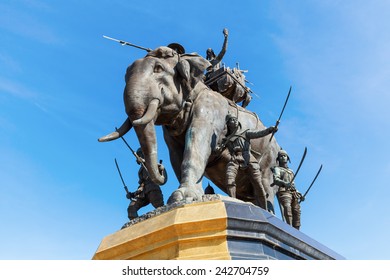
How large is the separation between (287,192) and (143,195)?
92.1 inches

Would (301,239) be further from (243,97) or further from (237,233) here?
(243,97)

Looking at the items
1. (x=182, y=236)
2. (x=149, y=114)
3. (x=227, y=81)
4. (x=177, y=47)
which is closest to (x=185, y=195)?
(x=182, y=236)

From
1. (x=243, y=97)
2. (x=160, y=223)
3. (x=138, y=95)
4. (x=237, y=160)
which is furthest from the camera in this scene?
(x=243, y=97)

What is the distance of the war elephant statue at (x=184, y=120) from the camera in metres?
7.92

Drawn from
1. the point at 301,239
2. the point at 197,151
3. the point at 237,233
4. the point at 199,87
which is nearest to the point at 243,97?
the point at 199,87

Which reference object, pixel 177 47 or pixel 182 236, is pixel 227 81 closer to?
pixel 177 47

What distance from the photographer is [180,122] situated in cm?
877

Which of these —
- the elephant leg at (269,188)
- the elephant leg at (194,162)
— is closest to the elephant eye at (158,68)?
the elephant leg at (194,162)

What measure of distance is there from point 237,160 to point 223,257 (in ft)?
9.24

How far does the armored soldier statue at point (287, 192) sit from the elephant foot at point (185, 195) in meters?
2.08

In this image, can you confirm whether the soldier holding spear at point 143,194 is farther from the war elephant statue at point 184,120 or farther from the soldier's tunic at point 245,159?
the soldier's tunic at point 245,159

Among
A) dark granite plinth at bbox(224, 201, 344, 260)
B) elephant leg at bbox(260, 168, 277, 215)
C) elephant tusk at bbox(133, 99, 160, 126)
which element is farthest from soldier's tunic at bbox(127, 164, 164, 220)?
dark granite plinth at bbox(224, 201, 344, 260)

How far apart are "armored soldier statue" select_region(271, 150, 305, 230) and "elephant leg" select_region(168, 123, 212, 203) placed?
1391 millimetres

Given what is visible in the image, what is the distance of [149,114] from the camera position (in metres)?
7.91
